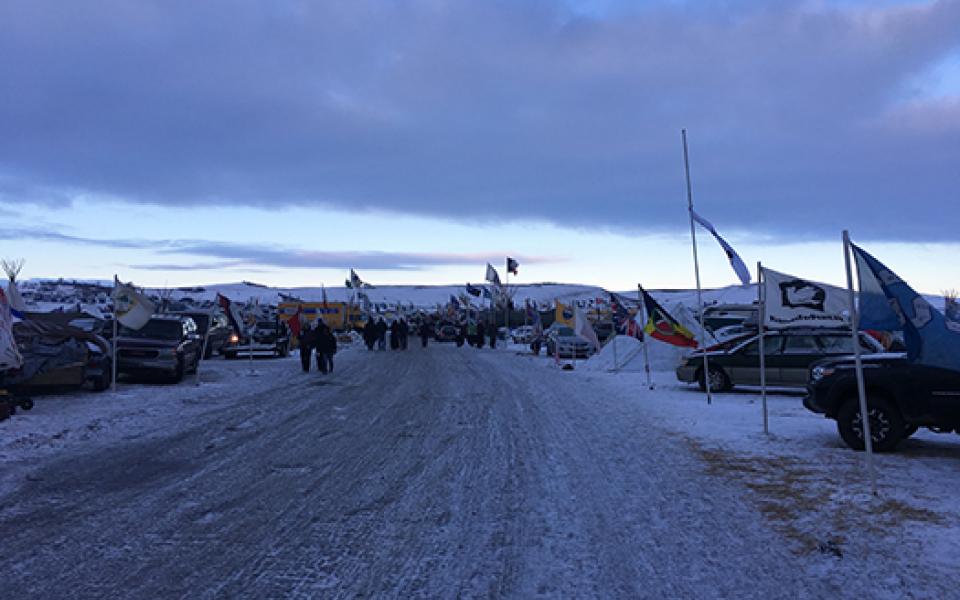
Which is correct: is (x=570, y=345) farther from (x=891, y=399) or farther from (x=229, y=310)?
(x=891, y=399)

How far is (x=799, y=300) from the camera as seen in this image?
10281 millimetres

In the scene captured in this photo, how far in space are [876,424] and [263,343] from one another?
29945mm

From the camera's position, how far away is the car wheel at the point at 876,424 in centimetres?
933

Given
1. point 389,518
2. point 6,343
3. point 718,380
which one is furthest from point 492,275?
point 389,518

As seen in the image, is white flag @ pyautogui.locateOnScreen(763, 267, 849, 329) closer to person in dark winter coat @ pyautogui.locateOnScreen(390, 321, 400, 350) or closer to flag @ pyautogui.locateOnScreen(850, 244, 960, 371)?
flag @ pyautogui.locateOnScreen(850, 244, 960, 371)

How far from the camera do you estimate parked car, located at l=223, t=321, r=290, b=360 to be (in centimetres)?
3162

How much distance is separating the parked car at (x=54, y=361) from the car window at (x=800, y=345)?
15265mm

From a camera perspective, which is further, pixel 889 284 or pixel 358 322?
pixel 358 322

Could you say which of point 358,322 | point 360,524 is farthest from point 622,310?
point 358,322

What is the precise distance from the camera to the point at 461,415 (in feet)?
43.5

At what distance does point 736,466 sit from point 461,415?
551 cm

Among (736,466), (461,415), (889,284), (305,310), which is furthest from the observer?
(305,310)

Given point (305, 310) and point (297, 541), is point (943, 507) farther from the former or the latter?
point (305, 310)

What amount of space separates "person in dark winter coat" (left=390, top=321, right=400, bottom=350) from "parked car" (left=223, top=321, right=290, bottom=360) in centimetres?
622
